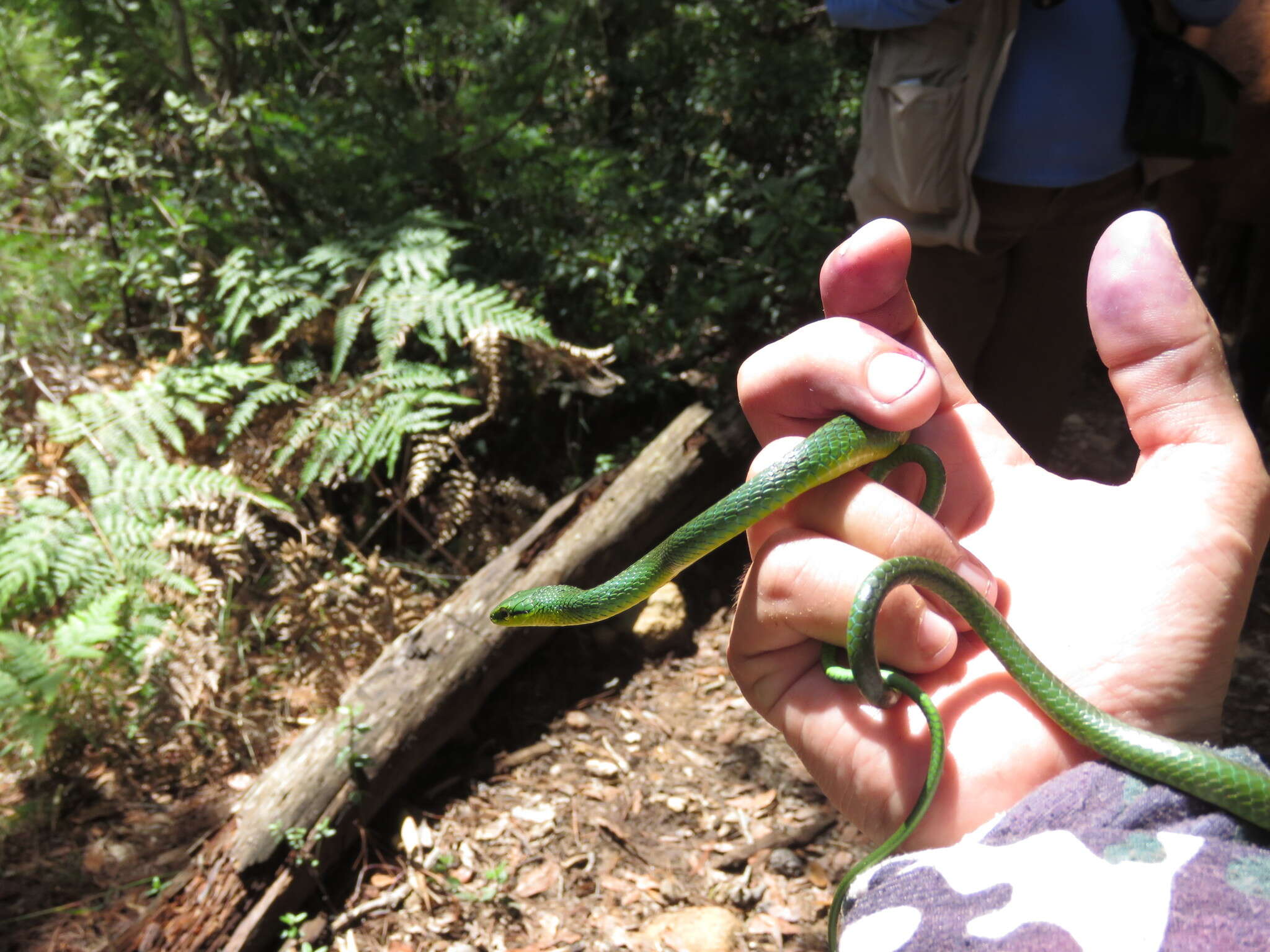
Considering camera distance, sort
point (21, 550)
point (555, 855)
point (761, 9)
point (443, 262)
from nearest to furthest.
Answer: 1. point (555, 855)
2. point (21, 550)
3. point (443, 262)
4. point (761, 9)

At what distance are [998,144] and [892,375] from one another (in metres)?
2.32

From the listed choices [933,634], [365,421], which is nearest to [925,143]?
[933,634]

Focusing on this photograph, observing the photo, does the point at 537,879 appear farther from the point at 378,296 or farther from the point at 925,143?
the point at 925,143

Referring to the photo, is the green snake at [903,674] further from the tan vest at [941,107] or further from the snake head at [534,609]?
the tan vest at [941,107]

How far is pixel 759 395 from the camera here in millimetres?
2104

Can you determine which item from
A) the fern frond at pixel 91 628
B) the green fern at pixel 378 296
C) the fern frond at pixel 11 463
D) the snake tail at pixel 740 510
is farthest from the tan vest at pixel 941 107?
the fern frond at pixel 11 463

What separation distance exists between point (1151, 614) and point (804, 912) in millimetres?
2087

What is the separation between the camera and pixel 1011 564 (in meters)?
2.09

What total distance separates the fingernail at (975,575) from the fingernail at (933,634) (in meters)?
0.11

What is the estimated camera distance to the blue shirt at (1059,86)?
11.3 feet

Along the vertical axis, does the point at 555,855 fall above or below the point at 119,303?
below

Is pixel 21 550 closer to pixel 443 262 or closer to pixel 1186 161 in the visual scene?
pixel 443 262

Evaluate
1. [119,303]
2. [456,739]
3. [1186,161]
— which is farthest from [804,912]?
[119,303]

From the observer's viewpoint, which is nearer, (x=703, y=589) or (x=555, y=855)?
(x=555, y=855)
